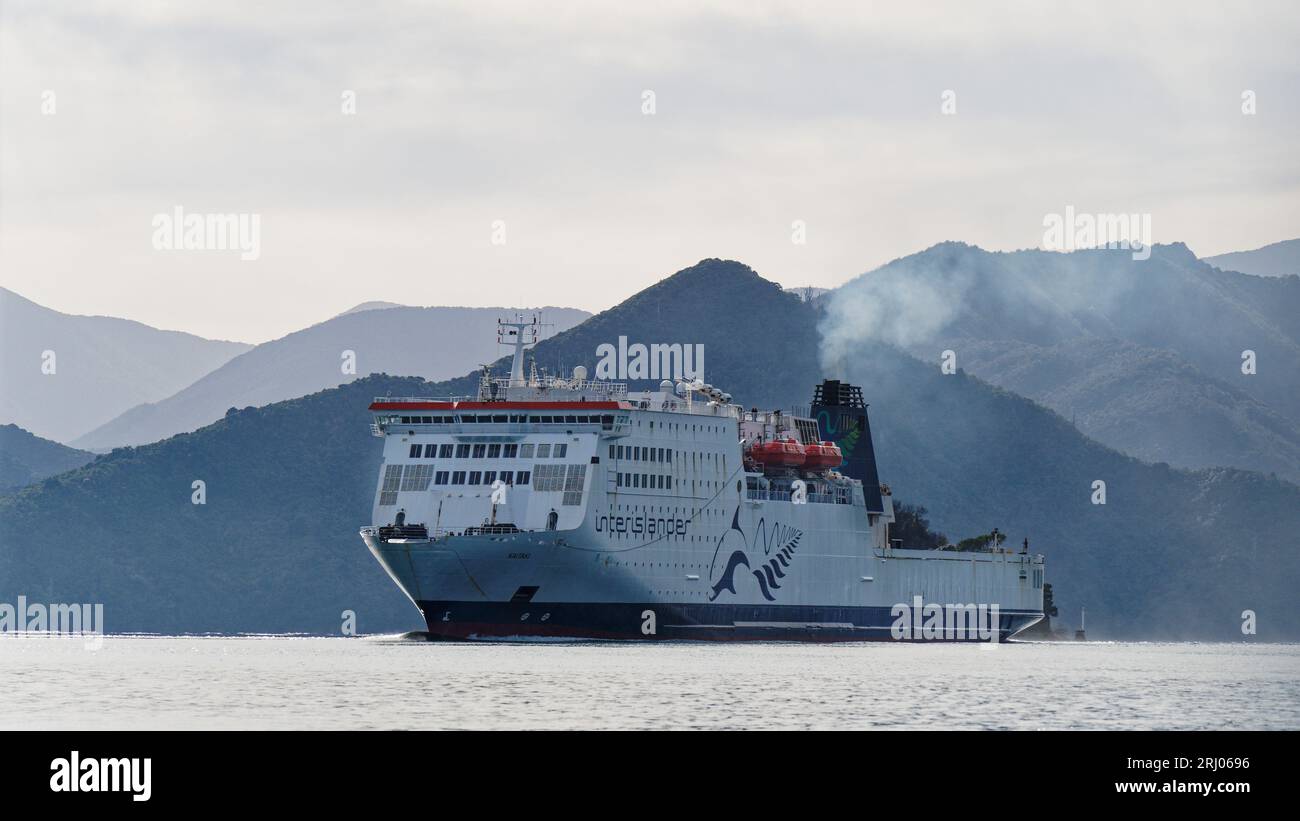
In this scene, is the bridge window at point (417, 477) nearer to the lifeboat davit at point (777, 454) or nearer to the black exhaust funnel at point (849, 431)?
the lifeboat davit at point (777, 454)

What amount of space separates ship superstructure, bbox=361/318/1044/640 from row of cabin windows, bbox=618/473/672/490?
0.09 m

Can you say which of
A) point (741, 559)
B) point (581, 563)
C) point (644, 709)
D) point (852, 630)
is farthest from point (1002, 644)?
point (644, 709)

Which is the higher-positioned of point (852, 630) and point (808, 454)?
point (808, 454)

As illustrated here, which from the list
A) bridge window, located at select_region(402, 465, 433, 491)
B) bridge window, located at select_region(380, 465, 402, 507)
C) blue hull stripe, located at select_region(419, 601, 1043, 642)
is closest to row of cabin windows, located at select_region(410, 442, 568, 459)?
bridge window, located at select_region(402, 465, 433, 491)

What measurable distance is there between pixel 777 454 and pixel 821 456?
4727 mm

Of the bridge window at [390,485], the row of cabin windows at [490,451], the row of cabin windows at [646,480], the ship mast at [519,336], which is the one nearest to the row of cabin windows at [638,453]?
the row of cabin windows at [646,480]

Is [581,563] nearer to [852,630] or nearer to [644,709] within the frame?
[852,630]

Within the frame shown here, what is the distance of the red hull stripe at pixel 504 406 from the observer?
321 ft

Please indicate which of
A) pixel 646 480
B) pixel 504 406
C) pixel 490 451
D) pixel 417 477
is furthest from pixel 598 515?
pixel 417 477

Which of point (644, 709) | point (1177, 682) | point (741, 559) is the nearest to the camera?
point (644, 709)

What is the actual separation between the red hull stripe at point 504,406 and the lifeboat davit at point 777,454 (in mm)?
17994
